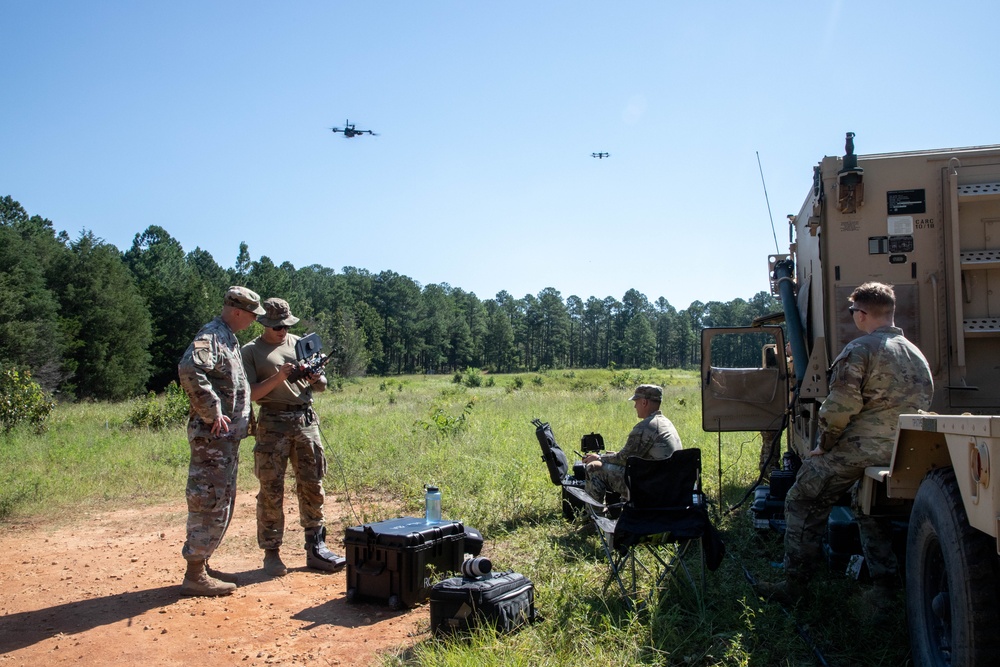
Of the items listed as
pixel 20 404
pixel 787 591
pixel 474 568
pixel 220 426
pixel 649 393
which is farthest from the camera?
pixel 20 404

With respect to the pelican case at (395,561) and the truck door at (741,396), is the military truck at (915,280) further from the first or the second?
the pelican case at (395,561)

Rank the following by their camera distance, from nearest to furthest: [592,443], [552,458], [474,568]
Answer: [474,568] < [552,458] < [592,443]

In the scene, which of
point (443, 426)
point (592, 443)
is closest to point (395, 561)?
point (592, 443)

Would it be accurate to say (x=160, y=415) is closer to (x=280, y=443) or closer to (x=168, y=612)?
(x=280, y=443)

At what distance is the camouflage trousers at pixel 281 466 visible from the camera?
17.2 ft

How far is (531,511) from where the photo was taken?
6.62 meters

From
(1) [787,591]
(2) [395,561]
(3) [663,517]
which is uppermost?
(3) [663,517]

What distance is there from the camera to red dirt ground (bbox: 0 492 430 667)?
149 inches

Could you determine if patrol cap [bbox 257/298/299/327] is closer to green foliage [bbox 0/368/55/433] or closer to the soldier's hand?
the soldier's hand

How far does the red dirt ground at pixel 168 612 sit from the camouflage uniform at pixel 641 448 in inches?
75.7

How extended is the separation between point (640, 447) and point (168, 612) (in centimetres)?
338

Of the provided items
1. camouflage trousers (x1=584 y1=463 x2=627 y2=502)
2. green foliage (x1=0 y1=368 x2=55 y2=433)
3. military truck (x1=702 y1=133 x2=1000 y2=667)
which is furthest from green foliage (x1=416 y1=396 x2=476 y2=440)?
green foliage (x1=0 y1=368 x2=55 y2=433)

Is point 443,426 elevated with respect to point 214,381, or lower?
lower

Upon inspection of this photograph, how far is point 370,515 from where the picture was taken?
672cm
